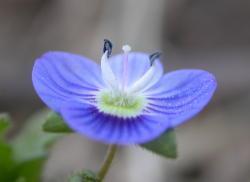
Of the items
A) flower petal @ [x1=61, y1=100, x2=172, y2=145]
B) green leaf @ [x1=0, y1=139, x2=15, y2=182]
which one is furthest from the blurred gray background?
flower petal @ [x1=61, y1=100, x2=172, y2=145]

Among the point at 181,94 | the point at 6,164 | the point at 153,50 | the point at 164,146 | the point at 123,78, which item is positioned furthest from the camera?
the point at 153,50

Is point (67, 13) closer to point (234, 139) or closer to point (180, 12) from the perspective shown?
point (180, 12)

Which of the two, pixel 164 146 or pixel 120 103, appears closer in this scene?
pixel 164 146

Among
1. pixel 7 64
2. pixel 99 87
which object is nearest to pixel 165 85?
pixel 99 87

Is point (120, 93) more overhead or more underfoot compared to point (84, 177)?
more overhead

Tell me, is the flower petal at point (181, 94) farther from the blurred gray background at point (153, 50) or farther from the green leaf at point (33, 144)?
the blurred gray background at point (153, 50)

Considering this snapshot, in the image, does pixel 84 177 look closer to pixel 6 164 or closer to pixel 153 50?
pixel 6 164

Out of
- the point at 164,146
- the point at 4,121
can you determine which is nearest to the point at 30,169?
the point at 4,121
